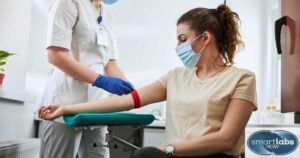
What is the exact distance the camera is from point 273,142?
151 cm

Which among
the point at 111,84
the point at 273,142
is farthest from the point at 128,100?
the point at 273,142

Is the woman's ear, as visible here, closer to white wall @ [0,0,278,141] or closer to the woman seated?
the woman seated

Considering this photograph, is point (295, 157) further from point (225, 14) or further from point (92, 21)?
point (92, 21)

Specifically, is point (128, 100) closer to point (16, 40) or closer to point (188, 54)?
point (188, 54)

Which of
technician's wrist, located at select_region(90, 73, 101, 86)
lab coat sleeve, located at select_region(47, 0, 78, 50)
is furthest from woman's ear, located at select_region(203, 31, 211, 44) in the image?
lab coat sleeve, located at select_region(47, 0, 78, 50)

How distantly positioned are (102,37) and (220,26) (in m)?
0.57

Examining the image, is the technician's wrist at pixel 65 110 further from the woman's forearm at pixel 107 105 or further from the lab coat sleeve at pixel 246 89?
the lab coat sleeve at pixel 246 89

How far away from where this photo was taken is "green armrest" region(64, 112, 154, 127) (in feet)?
3.79

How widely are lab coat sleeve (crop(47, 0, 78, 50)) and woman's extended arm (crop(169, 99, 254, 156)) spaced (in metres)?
0.71

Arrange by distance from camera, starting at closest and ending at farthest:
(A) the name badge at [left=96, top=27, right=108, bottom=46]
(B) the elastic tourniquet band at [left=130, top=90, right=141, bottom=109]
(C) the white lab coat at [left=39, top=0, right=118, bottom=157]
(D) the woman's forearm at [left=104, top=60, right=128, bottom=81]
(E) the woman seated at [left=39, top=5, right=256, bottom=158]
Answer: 1. (E) the woman seated at [left=39, top=5, right=256, bottom=158]
2. (B) the elastic tourniquet band at [left=130, top=90, right=141, bottom=109]
3. (C) the white lab coat at [left=39, top=0, right=118, bottom=157]
4. (A) the name badge at [left=96, top=27, right=108, bottom=46]
5. (D) the woman's forearm at [left=104, top=60, right=128, bottom=81]

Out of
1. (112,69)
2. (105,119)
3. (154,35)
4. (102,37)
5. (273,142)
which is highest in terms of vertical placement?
(154,35)

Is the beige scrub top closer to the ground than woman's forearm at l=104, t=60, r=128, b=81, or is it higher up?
closer to the ground

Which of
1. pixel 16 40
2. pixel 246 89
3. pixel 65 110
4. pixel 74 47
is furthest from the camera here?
pixel 16 40

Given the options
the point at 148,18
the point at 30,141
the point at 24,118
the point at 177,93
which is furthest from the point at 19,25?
the point at 177,93
